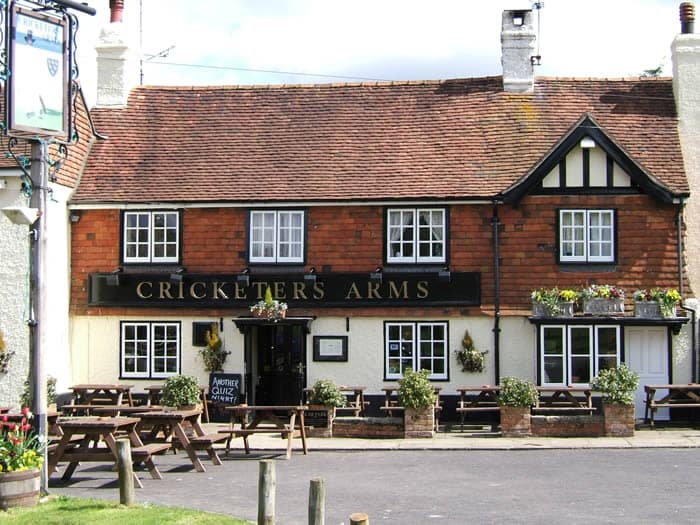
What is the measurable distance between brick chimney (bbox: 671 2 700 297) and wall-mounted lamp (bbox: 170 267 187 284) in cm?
1089

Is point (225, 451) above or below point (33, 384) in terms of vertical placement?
below

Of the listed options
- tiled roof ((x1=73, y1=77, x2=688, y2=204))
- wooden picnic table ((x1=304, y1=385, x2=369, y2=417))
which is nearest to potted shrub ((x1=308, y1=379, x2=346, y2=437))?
wooden picnic table ((x1=304, y1=385, x2=369, y2=417))

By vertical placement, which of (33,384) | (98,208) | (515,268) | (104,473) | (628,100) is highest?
(628,100)

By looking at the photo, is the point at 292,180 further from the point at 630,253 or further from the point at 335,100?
the point at 630,253

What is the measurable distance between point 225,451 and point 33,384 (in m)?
5.13

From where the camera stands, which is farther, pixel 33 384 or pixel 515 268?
pixel 515 268

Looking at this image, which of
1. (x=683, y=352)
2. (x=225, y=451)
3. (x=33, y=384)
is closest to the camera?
(x=33, y=384)

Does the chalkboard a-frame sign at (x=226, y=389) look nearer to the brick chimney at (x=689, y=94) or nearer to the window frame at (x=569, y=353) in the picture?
the window frame at (x=569, y=353)

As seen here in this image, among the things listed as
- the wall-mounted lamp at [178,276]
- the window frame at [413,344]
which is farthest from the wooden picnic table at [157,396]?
the window frame at [413,344]

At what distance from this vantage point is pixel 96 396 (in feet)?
69.5

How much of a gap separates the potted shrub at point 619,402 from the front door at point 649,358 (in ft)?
8.10

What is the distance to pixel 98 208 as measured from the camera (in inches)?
870

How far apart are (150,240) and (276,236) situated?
9.14ft

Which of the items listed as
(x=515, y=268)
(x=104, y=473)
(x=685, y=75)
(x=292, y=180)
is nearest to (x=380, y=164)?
(x=292, y=180)
